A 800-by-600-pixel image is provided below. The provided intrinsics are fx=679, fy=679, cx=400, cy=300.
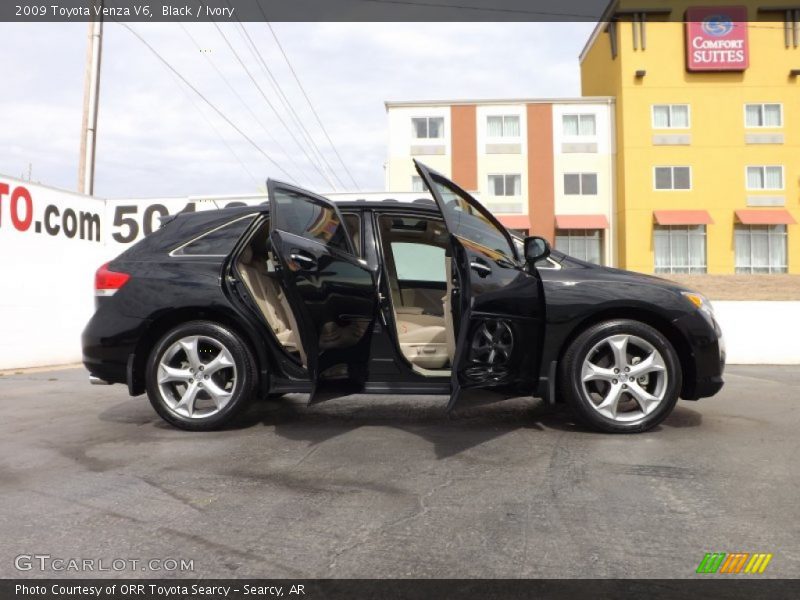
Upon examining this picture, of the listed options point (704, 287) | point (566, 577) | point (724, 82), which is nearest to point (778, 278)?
point (704, 287)

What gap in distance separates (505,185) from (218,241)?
108ft

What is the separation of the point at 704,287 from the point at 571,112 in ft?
38.9

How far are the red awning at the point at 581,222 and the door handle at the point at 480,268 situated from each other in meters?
32.5

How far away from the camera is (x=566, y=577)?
2.40 meters

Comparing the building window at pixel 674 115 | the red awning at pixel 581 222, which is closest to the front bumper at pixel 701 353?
the red awning at pixel 581 222

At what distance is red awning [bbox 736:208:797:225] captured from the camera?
3447 cm

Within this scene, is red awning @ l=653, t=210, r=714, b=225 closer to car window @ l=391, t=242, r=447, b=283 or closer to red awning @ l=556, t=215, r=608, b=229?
red awning @ l=556, t=215, r=608, b=229

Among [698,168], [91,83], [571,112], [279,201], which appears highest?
[571,112]

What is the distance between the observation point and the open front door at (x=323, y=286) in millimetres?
4219

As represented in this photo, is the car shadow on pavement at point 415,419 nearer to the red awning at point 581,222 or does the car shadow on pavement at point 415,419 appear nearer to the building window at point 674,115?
the red awning at point 581,222

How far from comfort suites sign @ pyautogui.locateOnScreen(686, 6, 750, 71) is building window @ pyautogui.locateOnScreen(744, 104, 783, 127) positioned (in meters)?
2.13

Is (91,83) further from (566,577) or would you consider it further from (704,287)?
(704,287)

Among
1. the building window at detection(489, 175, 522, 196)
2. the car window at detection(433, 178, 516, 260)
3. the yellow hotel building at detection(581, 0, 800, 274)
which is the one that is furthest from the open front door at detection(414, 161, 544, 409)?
the building window at detection(489, 175, 522, 196)

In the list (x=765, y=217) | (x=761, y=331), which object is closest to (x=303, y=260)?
(x=761, y=331)
